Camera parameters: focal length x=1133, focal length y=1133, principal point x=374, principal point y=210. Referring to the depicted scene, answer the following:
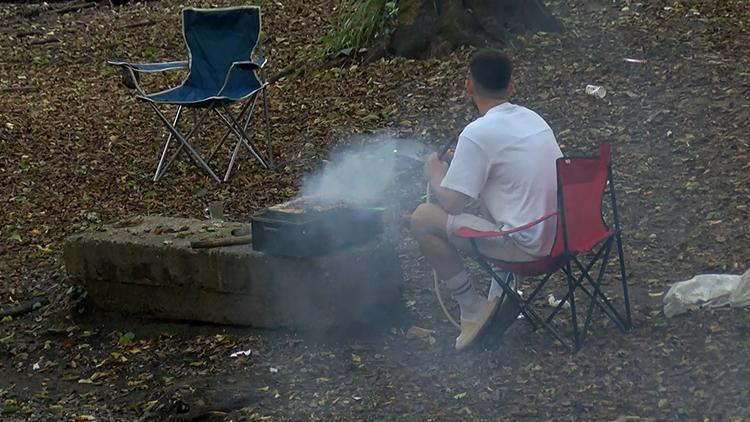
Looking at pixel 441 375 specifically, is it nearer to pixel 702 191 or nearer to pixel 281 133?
pixel 702 191

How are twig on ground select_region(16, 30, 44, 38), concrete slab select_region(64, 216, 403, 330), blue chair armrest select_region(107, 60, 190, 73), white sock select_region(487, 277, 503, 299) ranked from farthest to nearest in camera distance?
twig on ground select_region(16, 30, 44, 38) < blue chair armrest select_region(107, 60, 190, 73) < concrete slab select_region(64, 216, 403, 330) < white sock select_region(487, 277, 503, 299)

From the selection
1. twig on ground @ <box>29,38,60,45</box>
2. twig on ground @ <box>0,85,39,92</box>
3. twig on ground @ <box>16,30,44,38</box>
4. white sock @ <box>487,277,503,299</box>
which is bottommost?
white sock @ <box>487,277,503,299</box>

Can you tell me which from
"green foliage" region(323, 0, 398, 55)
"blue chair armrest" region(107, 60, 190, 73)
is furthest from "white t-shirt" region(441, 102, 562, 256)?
"green foliage" region(323, 0, 398, 55)

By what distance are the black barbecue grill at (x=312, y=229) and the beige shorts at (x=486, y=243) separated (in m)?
0.55

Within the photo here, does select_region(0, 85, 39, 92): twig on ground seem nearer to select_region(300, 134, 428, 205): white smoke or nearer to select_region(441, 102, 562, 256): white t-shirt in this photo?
select_region(300, 134, 428, 205): white smoke

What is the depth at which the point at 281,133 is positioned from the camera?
317 inches

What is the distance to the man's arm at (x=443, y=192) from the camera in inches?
171

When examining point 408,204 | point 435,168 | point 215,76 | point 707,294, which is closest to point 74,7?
point 215,76

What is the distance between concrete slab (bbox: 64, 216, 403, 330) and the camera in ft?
15.9

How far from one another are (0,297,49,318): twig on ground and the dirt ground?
54mm

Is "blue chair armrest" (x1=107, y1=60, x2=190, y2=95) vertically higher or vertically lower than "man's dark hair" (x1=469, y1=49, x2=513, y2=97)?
lower

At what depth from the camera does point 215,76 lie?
7.93 metres

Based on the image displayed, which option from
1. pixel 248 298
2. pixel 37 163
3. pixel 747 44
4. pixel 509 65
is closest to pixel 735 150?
pixel 747 44

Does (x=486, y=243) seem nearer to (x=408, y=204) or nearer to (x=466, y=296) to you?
(x=466, y=296)
